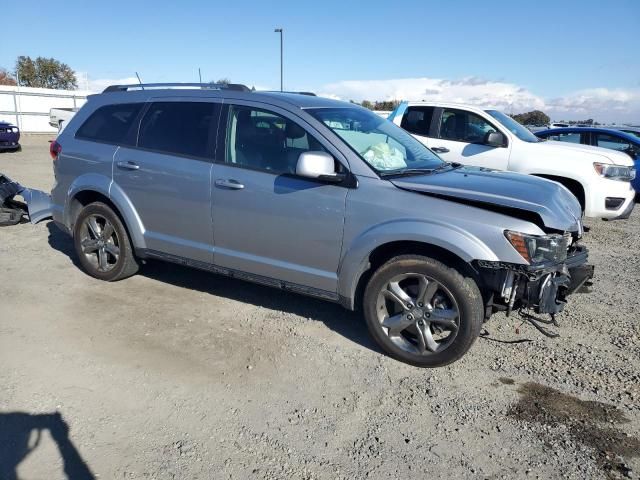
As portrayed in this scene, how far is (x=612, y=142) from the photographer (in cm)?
1183

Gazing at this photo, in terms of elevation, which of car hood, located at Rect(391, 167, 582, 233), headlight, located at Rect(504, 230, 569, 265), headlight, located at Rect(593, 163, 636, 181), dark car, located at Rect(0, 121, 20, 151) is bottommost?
dark car, located at Rect(0, 121, 20, 151)

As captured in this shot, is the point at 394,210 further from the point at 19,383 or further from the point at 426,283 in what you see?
the point at 19,383

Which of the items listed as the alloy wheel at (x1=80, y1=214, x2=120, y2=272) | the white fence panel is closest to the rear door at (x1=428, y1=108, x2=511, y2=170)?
→ the alloy wheel at (x1=80, y1=214, x2=120, y2=272)

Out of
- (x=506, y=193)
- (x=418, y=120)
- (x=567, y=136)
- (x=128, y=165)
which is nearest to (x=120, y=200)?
(x=128, y=165)

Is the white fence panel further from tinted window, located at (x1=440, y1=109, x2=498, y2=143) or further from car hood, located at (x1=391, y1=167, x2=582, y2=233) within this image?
car hood, located at (x1=391, y1=167, x2=582, y2=233)

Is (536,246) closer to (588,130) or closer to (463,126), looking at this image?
(463,126)

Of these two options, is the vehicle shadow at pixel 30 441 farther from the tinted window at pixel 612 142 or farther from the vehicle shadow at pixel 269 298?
the tinted window at pixel 612 142

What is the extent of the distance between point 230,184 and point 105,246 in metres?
1.83

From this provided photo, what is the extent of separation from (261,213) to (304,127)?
2.50 feet

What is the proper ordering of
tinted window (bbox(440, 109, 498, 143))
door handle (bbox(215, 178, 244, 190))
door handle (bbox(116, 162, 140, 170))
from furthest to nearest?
tinted window (bbox(440, 109, 498, 143)) < door handle (bbox(116, 162, 140, 170)) < door handle (bbox(215, 178, 244, 190))

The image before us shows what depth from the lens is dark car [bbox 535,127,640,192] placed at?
1151 centimetres

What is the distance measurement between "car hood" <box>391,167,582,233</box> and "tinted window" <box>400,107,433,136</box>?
4413mm

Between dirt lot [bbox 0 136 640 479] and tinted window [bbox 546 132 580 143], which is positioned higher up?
tinted window [bbox 546 132 580 143]

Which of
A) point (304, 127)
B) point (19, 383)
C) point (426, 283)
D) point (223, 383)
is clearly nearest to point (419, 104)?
point (304, 127)
